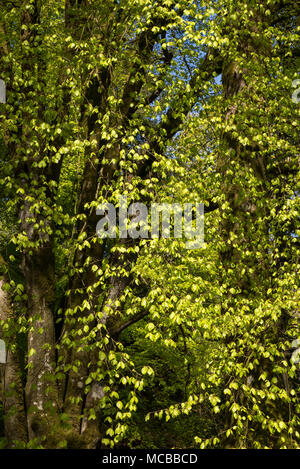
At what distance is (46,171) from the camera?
7.96 meters

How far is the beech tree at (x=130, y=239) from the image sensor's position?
6.79 metres

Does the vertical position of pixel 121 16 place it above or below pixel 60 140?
above

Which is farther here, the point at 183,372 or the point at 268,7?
the point at 183,372

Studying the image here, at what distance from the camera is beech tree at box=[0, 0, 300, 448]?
679cm

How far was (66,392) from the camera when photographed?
7.39m

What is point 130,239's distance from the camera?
26.7 ft

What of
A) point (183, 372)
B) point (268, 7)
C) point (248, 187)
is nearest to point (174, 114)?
point (248, 187)

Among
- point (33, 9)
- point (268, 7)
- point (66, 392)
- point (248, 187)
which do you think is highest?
point (268, 7)
